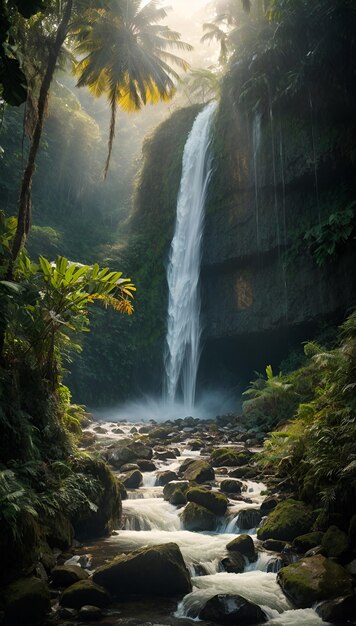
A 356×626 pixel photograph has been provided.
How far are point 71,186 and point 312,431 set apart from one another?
2504cm

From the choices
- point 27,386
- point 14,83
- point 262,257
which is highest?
point 262,257

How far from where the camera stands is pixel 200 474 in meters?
8.83

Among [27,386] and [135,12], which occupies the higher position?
[135,12]

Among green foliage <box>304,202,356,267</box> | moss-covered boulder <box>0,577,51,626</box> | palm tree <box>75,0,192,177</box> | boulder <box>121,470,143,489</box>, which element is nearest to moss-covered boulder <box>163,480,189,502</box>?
boulder <box>121,470,143,489</box>

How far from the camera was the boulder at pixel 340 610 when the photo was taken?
457cm

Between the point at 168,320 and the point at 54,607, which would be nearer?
the point at 54,607

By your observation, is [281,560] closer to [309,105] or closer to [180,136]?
A: [309,105]

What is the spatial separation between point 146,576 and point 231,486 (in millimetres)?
3308

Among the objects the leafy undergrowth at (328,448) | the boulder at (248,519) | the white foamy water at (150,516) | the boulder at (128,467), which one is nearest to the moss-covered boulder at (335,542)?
the leafy undergrowth at (328,448)

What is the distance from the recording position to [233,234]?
2023cm

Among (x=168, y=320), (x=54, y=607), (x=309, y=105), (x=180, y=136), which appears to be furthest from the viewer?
(x=180, y=136)

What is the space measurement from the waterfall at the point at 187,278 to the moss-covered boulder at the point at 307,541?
14860 millimetres

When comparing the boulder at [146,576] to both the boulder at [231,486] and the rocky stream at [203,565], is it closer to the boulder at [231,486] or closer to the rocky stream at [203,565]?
the rocky stream at [203,565]

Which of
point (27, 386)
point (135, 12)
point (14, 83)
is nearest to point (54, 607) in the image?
point (27, 386)
